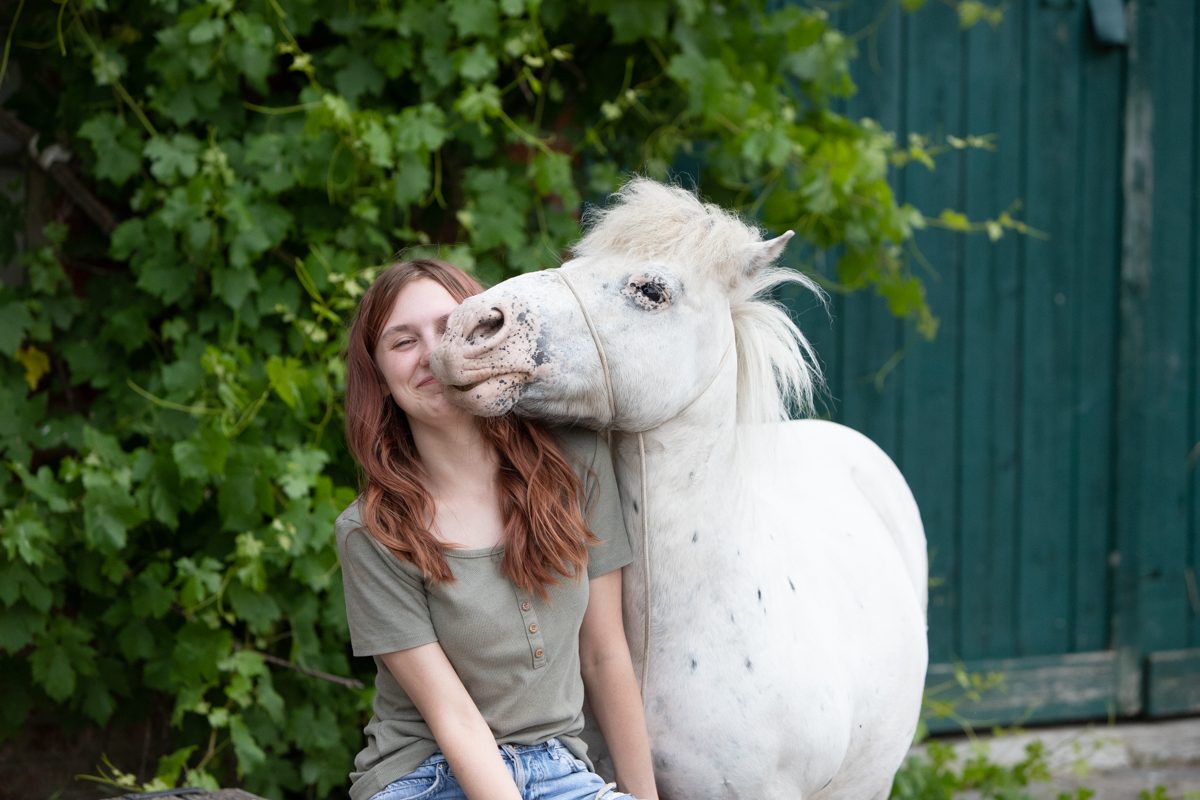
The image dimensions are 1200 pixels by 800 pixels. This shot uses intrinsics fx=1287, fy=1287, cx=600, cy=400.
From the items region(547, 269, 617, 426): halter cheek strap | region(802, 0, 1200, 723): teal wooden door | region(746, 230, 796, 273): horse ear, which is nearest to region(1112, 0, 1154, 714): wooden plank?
region(802, 0, 1200, 723): teal wooden door

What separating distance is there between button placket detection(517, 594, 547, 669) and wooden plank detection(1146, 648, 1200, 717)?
3.32 metres

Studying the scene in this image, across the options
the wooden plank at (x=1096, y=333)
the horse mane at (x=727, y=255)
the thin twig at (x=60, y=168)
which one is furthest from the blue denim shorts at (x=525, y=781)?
the wooden plank at (x=1096, y=333)

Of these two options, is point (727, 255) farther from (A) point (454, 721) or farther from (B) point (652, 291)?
(A) point (454, 721)

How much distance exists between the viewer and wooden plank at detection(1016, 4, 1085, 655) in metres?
4.30

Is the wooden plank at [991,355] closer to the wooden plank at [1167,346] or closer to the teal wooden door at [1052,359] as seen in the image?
the teal wooden door at [1052,359]

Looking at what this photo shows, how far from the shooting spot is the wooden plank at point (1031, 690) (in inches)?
167

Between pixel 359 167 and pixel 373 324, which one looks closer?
pixel 373 324

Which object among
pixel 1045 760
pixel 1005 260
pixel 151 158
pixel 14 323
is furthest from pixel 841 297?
pixel 14 323

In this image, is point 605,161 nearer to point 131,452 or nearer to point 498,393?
point 131,452

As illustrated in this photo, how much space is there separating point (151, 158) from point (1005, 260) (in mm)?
2734

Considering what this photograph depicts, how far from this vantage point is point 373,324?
1.96 m

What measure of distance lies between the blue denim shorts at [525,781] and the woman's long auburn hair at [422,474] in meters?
0.24

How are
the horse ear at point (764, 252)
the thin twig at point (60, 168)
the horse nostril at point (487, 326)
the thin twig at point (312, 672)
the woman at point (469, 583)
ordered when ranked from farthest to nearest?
the thin twig at point (60, 168) < the thin twig at point (312, 672) < the horse ear at point (764, 252) < the woman at point (469, 583) < the horse nostril at point (487, 326)

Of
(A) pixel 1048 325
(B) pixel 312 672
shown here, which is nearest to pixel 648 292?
(B) pixel 312 672
